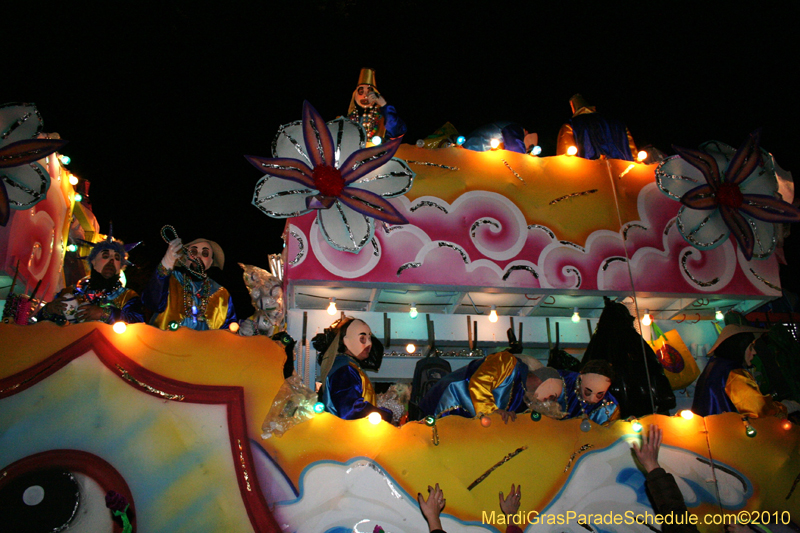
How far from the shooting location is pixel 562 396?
3.71 m

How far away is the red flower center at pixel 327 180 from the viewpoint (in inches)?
152

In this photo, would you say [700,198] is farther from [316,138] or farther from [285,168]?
[285,168]

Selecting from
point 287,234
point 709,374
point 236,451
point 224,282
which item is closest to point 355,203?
point 287,234

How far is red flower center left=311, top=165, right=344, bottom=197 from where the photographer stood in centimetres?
385

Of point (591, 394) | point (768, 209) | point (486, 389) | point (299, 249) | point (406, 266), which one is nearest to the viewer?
point (486, 389)

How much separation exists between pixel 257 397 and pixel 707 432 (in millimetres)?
2689

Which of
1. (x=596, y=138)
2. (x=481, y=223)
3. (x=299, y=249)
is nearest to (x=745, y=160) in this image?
(x=596, y=138)

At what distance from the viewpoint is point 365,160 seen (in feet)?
12.8

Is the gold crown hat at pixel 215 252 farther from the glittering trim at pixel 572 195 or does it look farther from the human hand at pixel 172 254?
the glittering trim at pixel 572 195

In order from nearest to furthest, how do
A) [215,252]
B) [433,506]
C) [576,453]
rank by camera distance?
[433,506] < [576,453] < [215,252]

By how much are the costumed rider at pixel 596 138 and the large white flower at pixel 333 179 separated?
1.99 metres

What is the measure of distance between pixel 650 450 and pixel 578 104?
3.87m

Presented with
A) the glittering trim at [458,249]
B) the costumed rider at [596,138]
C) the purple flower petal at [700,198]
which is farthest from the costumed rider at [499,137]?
the purple flower petal at [700,198]

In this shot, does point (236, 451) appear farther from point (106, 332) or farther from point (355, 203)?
point (355, 203)
